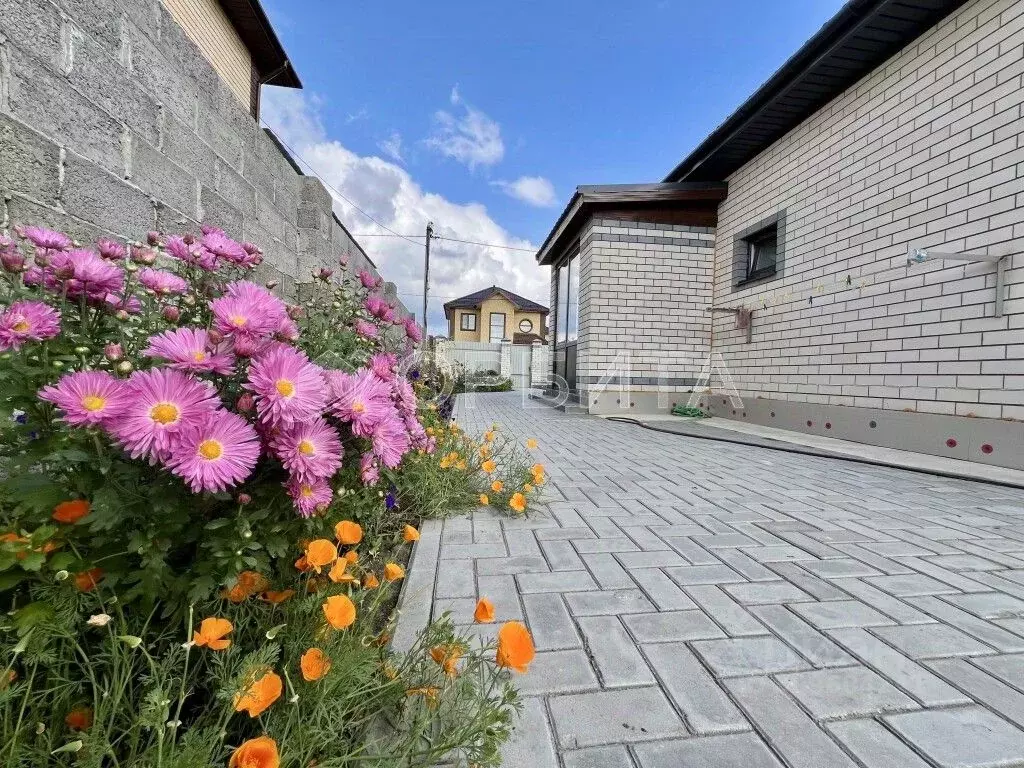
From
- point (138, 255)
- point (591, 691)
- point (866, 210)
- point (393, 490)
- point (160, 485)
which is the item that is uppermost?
point (866, 210)

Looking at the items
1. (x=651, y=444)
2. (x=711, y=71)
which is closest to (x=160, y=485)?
(x=651, y=444)

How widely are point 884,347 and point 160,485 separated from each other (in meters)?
5.55

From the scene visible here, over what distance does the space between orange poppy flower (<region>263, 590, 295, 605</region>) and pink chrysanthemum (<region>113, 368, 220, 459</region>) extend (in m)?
0.43

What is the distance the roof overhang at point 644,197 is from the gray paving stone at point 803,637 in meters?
6.43

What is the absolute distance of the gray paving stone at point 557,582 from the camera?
5.19 ft

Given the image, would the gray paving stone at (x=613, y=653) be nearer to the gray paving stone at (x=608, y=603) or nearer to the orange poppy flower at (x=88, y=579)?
the gray paving stone at (x=608, y=603)

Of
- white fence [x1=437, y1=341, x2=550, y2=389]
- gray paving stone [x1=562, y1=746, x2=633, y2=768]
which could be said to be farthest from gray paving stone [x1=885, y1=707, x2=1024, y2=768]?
white fence [x1=437, y1=341, x2=550, y2=389]

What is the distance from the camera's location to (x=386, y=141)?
14375 mm

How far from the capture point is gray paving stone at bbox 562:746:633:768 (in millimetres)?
883

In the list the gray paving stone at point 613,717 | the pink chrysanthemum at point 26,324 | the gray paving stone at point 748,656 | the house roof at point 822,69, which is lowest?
the gray paving stone at point 613,717

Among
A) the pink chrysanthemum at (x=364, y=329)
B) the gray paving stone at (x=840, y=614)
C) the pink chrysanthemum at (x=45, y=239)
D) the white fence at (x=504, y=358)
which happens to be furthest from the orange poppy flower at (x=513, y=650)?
the white fence at (x=504, y=358)

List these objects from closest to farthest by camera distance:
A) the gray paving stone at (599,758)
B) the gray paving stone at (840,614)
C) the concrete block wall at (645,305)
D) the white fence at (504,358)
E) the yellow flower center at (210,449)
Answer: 1. the yellow flower center at (210,449)
2. the gray paving stone at (599,758)
3. the gray paving stone at (840,614)
4. the concrete block wall at (645,305)
5. the white fence at (504,358)

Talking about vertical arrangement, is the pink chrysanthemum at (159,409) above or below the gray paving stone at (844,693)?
above

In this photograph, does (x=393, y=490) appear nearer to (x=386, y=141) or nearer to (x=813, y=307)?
(x=813, y=307)
